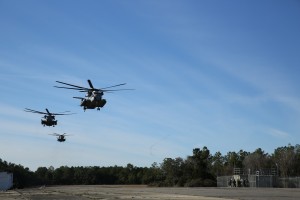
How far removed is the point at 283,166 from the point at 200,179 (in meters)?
36.5

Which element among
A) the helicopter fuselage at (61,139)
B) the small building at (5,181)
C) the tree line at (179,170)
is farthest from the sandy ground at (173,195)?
the small building at (5,181)

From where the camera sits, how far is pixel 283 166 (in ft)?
463

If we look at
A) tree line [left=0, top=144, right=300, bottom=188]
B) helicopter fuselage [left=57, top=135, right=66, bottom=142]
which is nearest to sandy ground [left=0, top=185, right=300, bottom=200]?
helicopter fuselage [left=57, top=135, right=66, bottom=142]

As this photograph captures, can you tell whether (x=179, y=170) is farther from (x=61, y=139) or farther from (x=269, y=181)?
(x=61, y=139)

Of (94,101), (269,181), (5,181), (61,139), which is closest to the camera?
(94,101)

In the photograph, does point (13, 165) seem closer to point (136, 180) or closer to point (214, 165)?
point (136, 180)

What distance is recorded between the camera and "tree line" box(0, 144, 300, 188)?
411 ft

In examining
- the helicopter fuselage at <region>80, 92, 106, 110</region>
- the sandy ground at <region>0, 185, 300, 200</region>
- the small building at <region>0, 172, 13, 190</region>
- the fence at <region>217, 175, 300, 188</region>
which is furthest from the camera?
the small building at <region>0, 172, 13, 190</region>

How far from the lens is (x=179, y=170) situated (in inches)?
5010

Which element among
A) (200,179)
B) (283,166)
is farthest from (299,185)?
(283,166)

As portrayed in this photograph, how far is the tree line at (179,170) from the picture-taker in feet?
411

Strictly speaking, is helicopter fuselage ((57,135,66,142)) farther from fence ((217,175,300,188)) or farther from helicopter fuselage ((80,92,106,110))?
fence ((217,175,300,188))

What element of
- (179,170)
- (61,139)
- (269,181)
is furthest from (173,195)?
(179,170)

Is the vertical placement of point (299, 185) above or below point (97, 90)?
below
